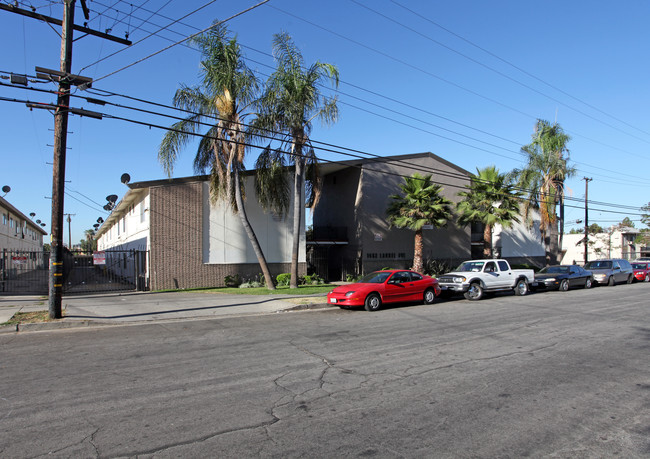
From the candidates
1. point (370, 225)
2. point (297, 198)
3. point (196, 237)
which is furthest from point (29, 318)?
point (370, 225)

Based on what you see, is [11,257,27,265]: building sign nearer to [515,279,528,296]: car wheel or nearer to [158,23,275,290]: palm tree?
[158,23,275,290]: palm tree

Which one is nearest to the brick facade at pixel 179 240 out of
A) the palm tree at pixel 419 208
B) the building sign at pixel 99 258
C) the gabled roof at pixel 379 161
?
the building sign at pixel 99 258

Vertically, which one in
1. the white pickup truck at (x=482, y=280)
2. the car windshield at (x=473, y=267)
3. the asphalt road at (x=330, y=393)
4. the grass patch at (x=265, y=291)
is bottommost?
the grass patch at (x=265, y=291)

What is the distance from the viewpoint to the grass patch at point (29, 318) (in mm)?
11331

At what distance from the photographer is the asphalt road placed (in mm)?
4184

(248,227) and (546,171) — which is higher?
(546,171)

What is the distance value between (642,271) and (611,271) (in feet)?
18.0

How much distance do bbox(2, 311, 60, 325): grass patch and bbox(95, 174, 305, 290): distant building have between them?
702 centimetres

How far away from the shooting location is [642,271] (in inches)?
1115

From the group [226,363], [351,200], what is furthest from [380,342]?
[351,200]

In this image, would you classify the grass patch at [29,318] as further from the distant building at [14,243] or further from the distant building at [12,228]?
the distant building at [12,228]

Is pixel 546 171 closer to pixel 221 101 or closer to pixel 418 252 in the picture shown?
pixel 418 252

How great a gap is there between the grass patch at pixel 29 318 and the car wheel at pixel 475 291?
14.9 m

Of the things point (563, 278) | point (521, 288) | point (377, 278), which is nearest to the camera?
point (377, 278)
